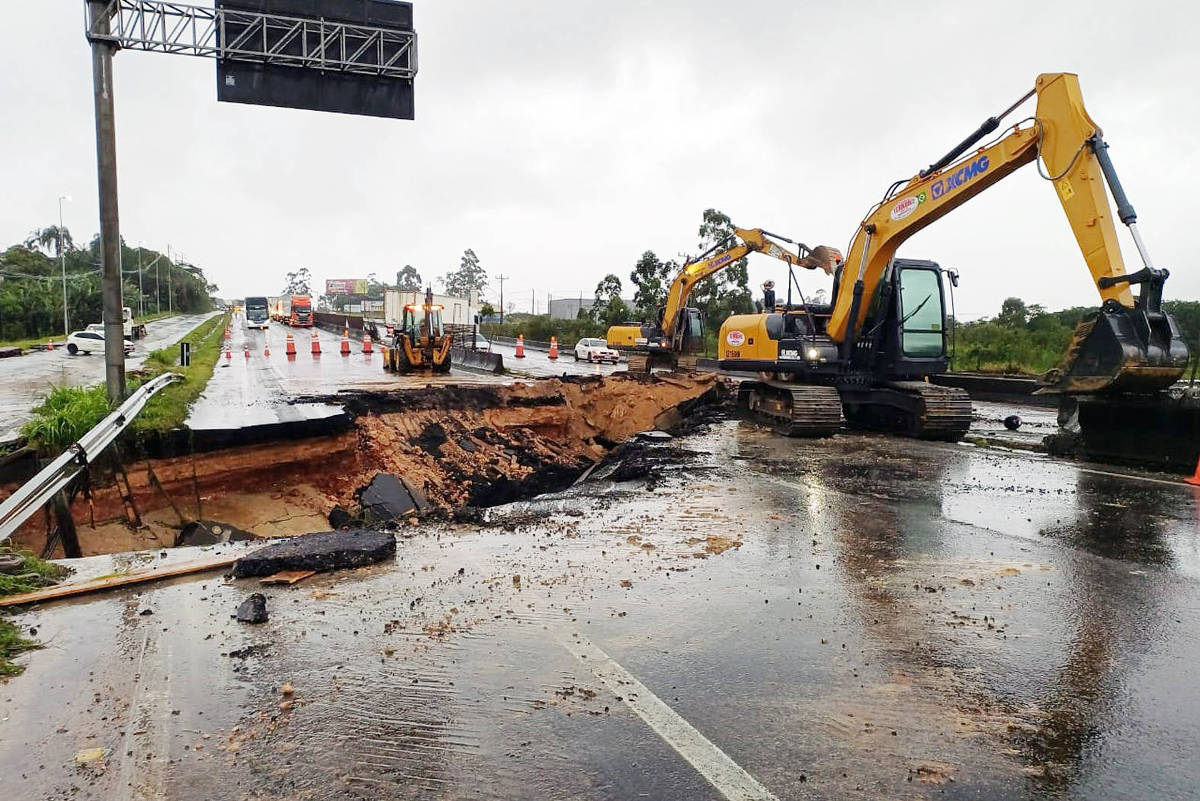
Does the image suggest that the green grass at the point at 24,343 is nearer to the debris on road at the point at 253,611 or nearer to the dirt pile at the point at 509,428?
the dirt pile at the point at 509,428

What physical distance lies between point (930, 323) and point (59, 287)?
64.4 meters

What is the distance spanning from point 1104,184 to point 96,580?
1182 centimetres

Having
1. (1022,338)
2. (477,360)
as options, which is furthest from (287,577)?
(1022,338)

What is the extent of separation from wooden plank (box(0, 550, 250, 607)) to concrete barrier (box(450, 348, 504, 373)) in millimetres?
18939

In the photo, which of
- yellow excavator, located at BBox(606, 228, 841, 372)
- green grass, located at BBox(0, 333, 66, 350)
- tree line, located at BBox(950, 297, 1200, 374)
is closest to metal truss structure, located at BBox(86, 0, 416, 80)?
yellow excavator, located at BBox(606, 228, 841, 372)

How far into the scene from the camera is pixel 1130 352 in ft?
28.7

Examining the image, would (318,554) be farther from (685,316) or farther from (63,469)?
(685,316)

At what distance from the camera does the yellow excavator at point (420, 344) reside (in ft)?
78.2

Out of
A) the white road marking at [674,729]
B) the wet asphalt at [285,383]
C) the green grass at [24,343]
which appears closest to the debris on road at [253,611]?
the white road marking at [674,729]

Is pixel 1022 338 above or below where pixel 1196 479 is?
above

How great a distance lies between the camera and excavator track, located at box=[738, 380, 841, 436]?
12.6 meters

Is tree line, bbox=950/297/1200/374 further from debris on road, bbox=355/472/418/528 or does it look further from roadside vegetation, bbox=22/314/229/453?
roadside vegetation, bbox=22/314/229/453

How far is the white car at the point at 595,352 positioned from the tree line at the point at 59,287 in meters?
19.9


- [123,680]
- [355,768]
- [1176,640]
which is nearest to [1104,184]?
[1176,640]
